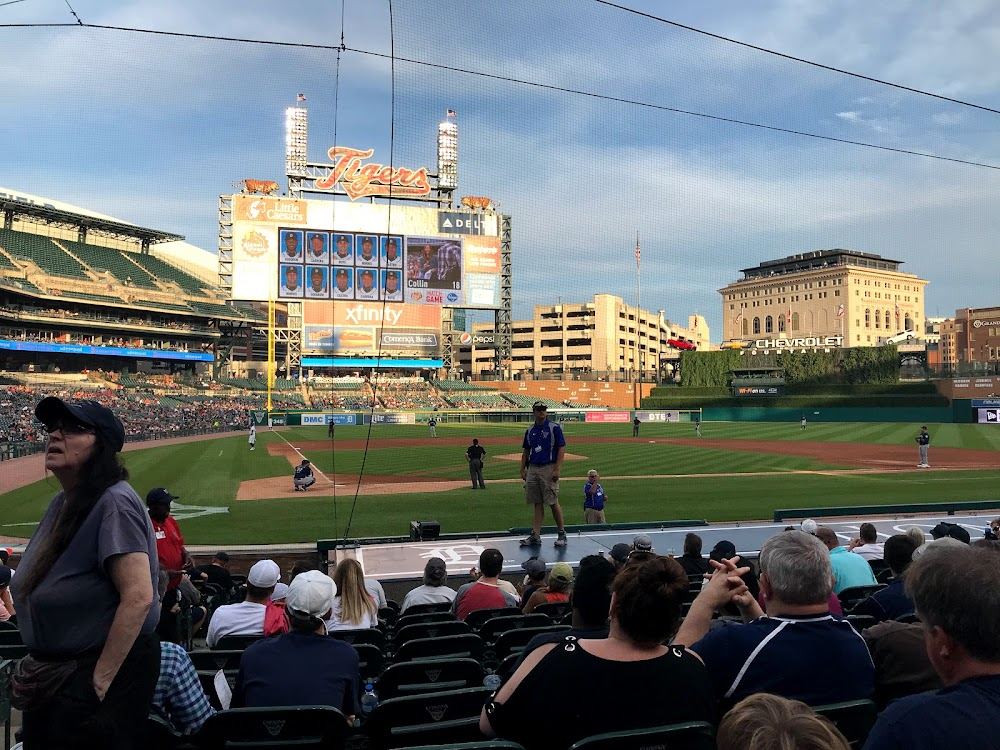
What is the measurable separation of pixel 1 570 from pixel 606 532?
858 centimetres

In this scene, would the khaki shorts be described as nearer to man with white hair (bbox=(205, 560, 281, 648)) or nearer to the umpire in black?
man with white hair (bbox=(205, 560, 281, 648))

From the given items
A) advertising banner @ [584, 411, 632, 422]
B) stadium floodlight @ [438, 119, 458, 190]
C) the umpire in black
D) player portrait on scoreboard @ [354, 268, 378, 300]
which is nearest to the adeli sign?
stadium floodlight @ [438, 119, 458, 190]

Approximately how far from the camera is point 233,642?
4.85 metres

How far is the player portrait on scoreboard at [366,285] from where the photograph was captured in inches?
2685

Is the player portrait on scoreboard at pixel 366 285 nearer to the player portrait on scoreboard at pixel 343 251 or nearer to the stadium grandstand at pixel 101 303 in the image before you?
the player portrait on scoreboard at pixel 343 251

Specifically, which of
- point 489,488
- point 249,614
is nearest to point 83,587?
point 249,614

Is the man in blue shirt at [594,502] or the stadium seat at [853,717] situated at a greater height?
the stadium seat at [853,717]

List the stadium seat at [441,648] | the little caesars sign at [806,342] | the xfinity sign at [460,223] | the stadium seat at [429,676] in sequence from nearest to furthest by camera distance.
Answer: the stadium seat at [429,676], the stadium seat at [441,648], the xfinity sign at [460,223], the little caesars sign at [806,342]

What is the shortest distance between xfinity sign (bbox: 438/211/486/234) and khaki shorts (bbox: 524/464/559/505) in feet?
212

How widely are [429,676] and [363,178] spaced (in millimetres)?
72990

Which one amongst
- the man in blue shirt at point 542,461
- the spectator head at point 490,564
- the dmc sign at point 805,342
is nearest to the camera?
the spectator head at point 490,564

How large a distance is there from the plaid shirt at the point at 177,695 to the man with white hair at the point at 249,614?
87.7 inches

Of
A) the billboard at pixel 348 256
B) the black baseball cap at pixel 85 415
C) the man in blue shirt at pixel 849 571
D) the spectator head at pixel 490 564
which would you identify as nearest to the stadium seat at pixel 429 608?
the spectator head at pixel 490 564

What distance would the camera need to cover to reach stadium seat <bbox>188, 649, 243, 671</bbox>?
4.16 meters
